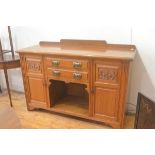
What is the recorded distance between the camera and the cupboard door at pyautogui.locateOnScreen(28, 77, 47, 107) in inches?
87.4

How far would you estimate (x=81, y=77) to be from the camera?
75.6 inches

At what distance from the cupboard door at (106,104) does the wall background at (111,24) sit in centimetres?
42

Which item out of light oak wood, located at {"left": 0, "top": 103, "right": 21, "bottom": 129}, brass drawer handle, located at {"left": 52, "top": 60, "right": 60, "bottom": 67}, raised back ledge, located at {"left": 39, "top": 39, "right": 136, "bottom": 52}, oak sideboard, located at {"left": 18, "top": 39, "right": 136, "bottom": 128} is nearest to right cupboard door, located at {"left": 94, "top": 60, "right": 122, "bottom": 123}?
oak sideboard, located at {"left": 18, "top": 39, "right": 136, "bottom": 128}

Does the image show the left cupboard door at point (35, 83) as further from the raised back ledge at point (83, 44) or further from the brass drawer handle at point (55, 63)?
the raised back ledge at point (83, 44)

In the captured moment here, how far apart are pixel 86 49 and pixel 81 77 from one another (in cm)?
37

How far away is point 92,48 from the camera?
2.12m

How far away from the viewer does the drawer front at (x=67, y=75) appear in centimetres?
191

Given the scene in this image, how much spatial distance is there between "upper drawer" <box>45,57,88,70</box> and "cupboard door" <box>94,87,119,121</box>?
0.28 m

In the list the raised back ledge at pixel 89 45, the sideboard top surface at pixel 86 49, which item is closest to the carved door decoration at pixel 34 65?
the sideboard top surface at pixel 86 49

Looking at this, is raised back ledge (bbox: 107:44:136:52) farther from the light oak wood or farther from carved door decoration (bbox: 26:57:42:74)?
the light oak wood

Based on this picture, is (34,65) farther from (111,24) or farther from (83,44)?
(111,24)
